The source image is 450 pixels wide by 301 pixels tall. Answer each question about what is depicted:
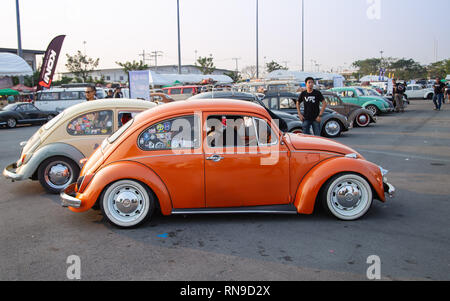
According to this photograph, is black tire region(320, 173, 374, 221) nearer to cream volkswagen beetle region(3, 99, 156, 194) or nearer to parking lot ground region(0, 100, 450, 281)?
parking lot ground region(0, 100, 450, 281)

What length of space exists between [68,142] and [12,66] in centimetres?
2388

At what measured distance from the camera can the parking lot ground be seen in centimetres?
374

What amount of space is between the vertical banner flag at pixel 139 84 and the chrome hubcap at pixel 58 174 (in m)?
11.3

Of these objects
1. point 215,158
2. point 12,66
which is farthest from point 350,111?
point 12,66

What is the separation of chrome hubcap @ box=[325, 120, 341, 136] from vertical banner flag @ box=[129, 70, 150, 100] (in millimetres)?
8032

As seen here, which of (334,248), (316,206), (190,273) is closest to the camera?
(190,273)

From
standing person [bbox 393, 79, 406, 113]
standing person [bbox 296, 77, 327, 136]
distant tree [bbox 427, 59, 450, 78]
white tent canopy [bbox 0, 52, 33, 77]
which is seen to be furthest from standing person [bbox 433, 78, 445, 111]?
distant tree [bbox 427, 59, 450, 78]

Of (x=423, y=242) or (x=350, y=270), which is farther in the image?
(x=423, y=242)

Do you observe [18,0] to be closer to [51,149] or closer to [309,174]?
[51,149]

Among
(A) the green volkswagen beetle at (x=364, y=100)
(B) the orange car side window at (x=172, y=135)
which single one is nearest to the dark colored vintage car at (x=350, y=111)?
(A) the green volkswagen beetle at (x=364, y=100)

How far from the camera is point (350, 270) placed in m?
3.72

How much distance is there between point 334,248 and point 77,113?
4.89m
